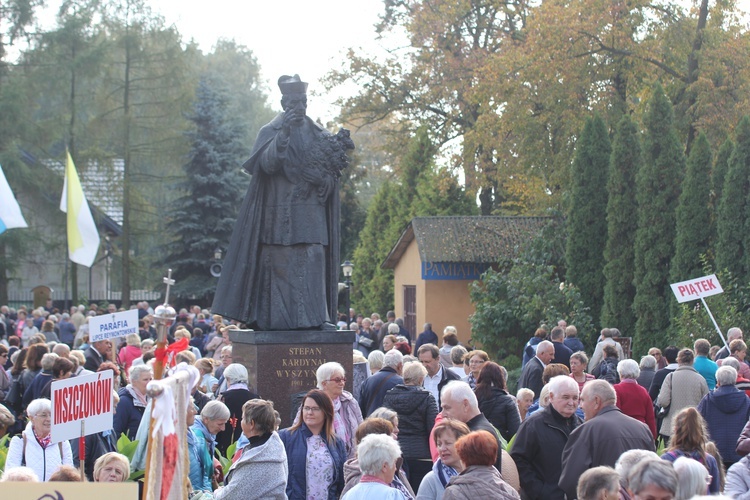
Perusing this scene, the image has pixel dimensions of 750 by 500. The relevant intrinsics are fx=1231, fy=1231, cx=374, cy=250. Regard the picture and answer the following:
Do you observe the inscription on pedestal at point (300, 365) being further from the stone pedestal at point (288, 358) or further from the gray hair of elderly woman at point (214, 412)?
the gray hair of elderly woman at point (214, 412)

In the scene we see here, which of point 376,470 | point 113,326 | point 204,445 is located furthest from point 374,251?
point 376,470

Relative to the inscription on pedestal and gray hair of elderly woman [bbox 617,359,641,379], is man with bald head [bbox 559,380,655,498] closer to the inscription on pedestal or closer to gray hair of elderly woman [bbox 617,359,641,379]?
gray hair of elderly woman [bbox 617,359,641,379]

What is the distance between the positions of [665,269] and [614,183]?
8.32 feet

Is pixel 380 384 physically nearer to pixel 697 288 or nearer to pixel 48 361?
pixel 48 361

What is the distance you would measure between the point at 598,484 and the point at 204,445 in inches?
133

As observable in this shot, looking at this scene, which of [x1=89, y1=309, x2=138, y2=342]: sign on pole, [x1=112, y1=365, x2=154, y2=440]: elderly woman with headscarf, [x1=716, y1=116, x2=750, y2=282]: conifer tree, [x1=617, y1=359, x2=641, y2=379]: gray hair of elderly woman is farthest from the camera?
[x1=716, y1=116, x2=750, y2=282]: conifer tree

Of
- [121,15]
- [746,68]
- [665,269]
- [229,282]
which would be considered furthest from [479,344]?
[121,15]

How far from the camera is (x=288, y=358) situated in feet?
40.3

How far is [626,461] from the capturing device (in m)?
6.32

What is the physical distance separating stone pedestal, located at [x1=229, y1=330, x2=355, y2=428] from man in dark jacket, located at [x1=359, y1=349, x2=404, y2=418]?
107cm

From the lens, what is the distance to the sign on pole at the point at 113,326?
15.1 m

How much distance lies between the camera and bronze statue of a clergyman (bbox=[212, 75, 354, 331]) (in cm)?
1271

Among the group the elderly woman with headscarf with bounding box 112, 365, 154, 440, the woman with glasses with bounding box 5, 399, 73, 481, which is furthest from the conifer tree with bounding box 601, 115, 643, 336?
the woman with glasses with bounding box 5, 399, 73, 481

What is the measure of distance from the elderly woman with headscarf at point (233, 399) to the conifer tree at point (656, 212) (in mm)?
14971
